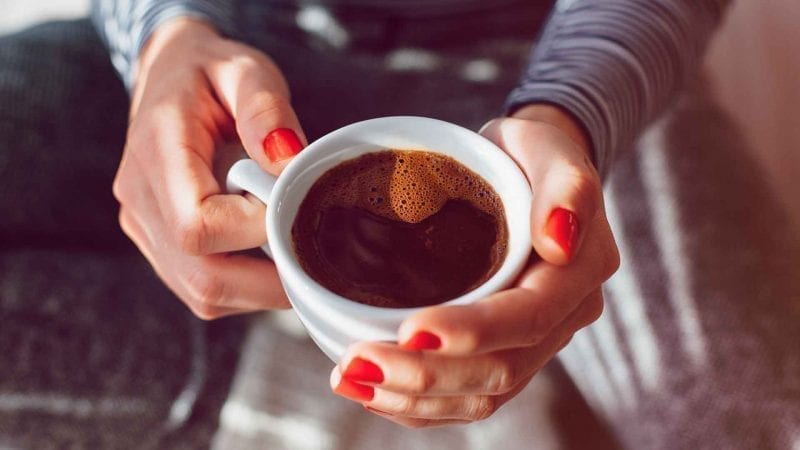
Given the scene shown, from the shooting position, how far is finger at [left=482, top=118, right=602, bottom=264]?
47 cm

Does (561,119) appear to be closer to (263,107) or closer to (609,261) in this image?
(609,261)

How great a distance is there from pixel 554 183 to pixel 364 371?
0.18 meters

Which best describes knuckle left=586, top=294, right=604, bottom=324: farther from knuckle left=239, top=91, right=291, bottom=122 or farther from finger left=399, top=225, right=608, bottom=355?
knuckle left=239, top=91, right=291, bottom=122

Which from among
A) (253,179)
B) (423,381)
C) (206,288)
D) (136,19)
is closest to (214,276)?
(206,288)

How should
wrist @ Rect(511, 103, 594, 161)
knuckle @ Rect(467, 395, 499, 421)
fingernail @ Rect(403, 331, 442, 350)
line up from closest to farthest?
1. fingernail @ Rect(403, 331, 442, 350)
2. knuckle @ Rect(467, 395, 499, 421)
3. wrist @ Rect(511, 103, 594, 161)

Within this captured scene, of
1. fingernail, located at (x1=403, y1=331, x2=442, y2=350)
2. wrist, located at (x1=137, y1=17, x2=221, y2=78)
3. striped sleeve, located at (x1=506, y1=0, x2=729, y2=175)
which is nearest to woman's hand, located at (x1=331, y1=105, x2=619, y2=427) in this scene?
fingernail, located at (x1=403, y1=331, x2=442, y2=350)

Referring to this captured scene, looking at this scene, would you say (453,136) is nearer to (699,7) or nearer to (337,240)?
(337,240)

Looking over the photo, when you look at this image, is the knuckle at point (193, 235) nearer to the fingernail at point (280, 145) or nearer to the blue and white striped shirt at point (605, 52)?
the fingernail at point (280, 145)

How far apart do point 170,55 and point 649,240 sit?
0.55 meters

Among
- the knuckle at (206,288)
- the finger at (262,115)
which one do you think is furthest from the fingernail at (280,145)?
the knuckle at (206,288)

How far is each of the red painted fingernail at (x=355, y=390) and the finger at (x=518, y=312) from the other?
0.06m

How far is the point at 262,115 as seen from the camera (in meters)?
0.57

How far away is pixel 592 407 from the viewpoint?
84 cm

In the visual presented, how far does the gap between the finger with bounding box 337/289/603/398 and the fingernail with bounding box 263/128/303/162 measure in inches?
6.9
